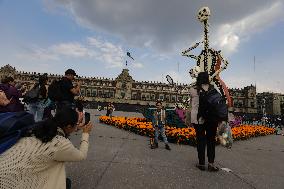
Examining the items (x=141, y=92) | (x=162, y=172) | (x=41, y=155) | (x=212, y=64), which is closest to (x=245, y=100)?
(x=141, y=92)

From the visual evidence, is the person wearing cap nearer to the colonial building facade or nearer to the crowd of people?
the crowd of people

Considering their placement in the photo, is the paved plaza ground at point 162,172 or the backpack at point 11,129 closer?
the backpack at point 11,129

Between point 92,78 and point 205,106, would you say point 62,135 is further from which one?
point 92,78

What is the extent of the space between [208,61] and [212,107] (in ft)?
19.8

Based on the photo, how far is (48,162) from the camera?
2160 mm

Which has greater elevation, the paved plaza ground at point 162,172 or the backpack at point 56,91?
the backpack at point 56,91

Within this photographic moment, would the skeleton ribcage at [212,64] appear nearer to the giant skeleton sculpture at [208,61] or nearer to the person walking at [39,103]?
the giant skeleton sculpture at [208,61]

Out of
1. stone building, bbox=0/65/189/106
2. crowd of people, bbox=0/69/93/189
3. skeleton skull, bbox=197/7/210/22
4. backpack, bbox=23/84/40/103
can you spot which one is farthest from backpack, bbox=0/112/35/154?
stone building, bbox=0/65/189/106

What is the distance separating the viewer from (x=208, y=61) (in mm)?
10562

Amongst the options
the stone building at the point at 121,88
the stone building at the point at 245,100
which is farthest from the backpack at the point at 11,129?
the stone building at the point at 245,100

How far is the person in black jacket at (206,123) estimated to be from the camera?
487 cm

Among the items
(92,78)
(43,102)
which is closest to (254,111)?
(92,78)

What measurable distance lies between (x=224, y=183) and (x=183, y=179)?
573 mm

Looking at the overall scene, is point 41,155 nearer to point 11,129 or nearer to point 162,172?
point 11,129
